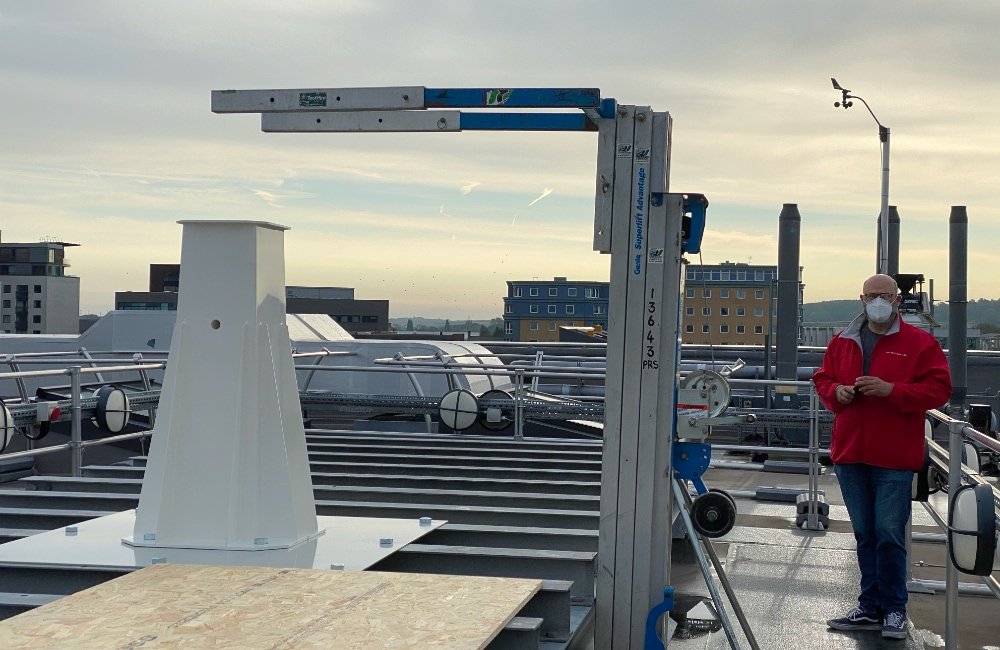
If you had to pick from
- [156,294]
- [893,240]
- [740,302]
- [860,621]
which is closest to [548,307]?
[740,302]

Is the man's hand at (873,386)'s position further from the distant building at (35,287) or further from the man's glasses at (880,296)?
the distant building at (35,287)

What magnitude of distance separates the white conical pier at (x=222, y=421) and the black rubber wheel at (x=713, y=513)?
2.02m

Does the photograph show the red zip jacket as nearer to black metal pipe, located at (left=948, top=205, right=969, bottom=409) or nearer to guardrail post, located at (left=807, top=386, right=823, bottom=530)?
guardrail post, located at (left=807, top=386, right=823, bottom=530)

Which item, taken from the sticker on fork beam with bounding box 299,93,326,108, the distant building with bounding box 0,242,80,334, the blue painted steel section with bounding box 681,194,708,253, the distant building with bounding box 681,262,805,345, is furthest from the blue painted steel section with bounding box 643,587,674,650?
the distant building with bounding box 0,242,80,334

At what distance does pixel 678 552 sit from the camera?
29.1ft

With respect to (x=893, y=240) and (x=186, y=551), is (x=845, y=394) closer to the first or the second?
(x=186, y=551)

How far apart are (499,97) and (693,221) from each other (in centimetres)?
102

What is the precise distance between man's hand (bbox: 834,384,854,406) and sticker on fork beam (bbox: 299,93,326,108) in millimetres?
3115

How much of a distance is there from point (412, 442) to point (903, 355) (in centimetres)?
599

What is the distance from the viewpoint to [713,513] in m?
5.20

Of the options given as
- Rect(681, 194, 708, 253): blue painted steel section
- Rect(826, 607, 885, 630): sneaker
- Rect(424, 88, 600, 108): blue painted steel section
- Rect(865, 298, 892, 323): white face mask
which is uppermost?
Rect(424, 88, 600, 108): blue painted steel section

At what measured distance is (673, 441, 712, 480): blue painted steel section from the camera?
17.5ft

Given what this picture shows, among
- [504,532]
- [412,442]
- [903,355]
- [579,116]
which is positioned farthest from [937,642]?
[412,442]

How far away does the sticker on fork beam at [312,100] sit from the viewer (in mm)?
5316
